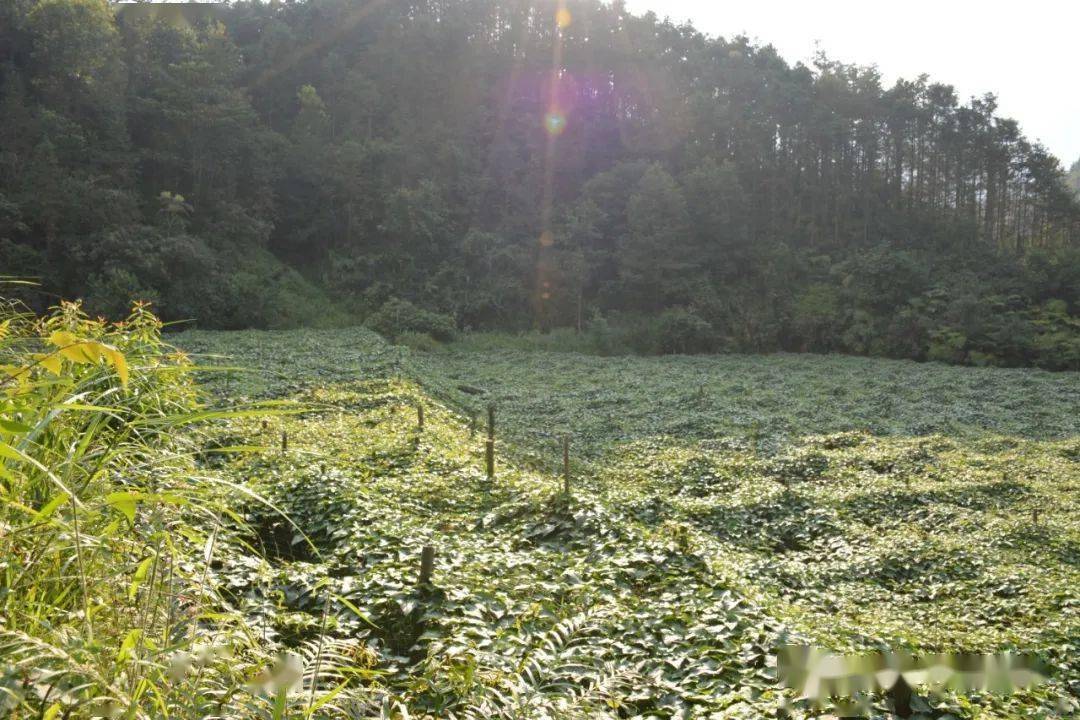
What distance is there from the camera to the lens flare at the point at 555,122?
38.2 meters

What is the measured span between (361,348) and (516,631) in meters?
18.6

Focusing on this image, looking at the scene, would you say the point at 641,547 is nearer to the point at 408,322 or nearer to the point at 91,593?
the point at 91,593

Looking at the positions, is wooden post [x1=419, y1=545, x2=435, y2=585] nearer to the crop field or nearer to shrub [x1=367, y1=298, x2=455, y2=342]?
the crop field

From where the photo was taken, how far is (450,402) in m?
14.9

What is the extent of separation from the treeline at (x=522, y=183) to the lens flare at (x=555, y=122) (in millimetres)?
94

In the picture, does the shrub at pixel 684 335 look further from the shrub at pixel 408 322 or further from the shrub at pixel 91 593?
the shrub at pixel 91 593

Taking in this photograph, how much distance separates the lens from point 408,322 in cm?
2836

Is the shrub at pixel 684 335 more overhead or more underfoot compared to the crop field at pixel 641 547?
more overhead

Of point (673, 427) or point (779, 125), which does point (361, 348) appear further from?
point (779, 125)

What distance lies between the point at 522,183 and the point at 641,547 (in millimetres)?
33155

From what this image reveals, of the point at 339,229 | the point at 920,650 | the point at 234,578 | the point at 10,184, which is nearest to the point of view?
the point at 234,578

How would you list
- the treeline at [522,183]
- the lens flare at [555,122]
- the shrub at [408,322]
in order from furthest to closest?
1. the lens flare at [555,122]
2. the shrub at [408,322]
3. the treeline at [522,183]

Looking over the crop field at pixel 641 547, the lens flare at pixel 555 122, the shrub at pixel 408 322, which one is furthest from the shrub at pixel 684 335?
the lens flare at pixel 555 122

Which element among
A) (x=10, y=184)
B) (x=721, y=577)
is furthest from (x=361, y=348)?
(x=721, y=577)
